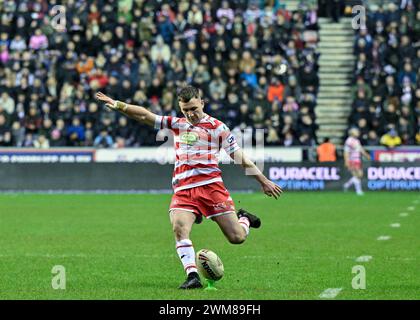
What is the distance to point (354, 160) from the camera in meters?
32.4

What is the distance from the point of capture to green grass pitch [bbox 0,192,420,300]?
38.6 ft

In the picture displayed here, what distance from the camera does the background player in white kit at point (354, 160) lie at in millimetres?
32375

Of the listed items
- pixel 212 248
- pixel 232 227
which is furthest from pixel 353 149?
pixel 232 227

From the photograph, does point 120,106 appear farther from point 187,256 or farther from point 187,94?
point 187,256

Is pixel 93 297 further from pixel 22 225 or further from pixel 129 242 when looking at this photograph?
pixel 22 225

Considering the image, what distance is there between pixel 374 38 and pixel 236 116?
17.7ft

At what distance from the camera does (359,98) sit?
3484cm

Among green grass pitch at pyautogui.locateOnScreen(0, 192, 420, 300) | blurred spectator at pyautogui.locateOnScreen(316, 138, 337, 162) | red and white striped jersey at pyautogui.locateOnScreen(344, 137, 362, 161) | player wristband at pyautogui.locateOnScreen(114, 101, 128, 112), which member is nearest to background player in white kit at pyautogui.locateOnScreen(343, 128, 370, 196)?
red and white striped jersey at pyautogui.locateOnScreen(344, 137, 362, 161)

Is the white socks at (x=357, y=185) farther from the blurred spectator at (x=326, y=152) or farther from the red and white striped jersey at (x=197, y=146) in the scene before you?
the red and white striped jersey at (x=197, y=146)

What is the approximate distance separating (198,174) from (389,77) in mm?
23662

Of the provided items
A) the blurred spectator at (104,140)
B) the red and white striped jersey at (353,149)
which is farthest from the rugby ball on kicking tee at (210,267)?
the blurred spectator at (104,140)

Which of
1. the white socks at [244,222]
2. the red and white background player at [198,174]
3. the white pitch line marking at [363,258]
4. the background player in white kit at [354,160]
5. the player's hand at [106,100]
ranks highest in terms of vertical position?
the player's hand at [106,100]

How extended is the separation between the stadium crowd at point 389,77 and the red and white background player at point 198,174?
2203 centimetres

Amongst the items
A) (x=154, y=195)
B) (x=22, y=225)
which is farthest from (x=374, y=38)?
(x=22, y=225)
